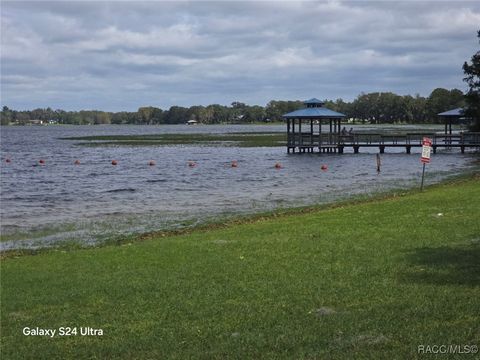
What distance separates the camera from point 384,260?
10367mm

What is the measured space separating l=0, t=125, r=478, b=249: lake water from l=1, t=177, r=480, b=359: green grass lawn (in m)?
5.86

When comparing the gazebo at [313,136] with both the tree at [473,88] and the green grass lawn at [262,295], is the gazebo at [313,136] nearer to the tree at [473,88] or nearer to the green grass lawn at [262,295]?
the tree at [473,88]

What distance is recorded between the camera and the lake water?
20312 millimetres

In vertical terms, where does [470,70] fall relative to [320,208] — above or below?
above

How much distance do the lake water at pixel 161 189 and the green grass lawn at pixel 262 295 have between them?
5862mm

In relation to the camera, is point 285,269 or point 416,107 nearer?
point 285,269

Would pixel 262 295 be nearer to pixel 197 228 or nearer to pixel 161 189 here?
pixel 197 228

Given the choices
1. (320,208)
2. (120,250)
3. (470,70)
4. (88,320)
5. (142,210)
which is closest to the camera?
(88,320)

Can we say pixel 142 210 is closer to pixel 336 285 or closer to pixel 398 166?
pixel 336 285

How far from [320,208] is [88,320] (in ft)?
48.1

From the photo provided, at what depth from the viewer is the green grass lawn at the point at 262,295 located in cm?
656

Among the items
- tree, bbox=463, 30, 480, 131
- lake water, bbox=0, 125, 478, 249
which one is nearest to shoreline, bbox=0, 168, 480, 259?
lake water, bbox=0, 125, 478, 249

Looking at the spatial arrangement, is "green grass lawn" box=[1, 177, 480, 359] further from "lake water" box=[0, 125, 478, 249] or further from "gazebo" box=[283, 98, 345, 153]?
"gazebo" box=[283, 98, 345, 153]

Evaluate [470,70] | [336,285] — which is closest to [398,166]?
[470,70]
